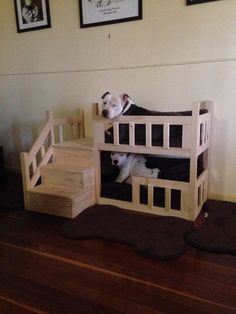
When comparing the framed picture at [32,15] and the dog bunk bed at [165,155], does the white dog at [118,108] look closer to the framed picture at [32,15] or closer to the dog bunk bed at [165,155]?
the dog bunk bed at [165,155]

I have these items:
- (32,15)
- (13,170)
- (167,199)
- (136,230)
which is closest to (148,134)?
(167,199)

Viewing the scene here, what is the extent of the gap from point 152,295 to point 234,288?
14.9 inches

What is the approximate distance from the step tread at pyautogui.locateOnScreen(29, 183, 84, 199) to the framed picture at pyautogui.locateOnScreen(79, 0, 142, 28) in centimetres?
152

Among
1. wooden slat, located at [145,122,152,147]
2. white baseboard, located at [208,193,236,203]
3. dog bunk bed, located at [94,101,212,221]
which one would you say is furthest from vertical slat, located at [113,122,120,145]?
white baseboard, located at [208,193,236,203]

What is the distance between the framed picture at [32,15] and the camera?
106 inches

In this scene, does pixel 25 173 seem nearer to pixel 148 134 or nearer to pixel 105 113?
pixel 105 113

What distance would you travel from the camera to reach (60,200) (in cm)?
195

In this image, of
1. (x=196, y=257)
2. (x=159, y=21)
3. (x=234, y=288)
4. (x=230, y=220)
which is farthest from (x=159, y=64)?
(x=234, y=288)

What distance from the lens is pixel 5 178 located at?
2.96 metres

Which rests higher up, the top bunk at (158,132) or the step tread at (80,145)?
the top bunk at (158,132)

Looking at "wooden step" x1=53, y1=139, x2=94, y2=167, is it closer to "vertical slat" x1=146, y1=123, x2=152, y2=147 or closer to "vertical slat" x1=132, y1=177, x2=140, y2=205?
"vertical slat" x1=132, y1=177, x2=140, y2=205

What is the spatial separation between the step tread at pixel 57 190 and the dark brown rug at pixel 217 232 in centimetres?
86

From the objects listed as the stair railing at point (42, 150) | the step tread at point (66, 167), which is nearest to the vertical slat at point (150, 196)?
the step tread at point (66, 167)

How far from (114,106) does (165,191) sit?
0.72 m
